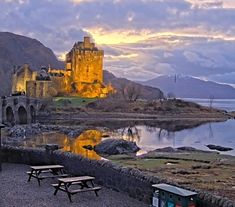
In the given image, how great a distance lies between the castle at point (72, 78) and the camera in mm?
124062

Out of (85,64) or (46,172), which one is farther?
(85,64)

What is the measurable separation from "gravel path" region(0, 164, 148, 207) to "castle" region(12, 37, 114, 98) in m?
107

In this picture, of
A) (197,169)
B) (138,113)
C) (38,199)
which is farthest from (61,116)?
(38,199)

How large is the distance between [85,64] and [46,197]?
4967 inches

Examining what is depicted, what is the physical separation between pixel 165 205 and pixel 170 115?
102 m

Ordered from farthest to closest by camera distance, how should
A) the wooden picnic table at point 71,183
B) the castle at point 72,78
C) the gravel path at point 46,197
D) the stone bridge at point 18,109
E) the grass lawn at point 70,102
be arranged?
the castle at point 72,78, the grass lawn at point 70,102, the stone bridge at point 18,109, the wooden picnic table at point 71,183, the gravel path at point 46,197

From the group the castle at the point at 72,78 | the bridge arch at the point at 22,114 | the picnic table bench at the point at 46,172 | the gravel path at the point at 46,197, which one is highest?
the castle at the point at 72,78

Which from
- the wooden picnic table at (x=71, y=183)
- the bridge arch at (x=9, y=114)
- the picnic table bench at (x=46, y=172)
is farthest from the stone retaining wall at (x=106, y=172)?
the bridge arch at (x=9, y=114)

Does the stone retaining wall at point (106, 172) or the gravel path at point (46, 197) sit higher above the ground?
the stone retaining wall at point (106, 172)

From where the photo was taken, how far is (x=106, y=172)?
14.8m

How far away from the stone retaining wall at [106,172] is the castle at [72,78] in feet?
335

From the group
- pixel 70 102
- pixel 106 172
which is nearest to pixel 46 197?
pixel 106 172

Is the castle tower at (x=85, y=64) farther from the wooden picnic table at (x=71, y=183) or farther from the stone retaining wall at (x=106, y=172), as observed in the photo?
the wooden picnic table at (x=71, y=183)

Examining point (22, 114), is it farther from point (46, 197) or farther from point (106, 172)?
point (46, 197)
